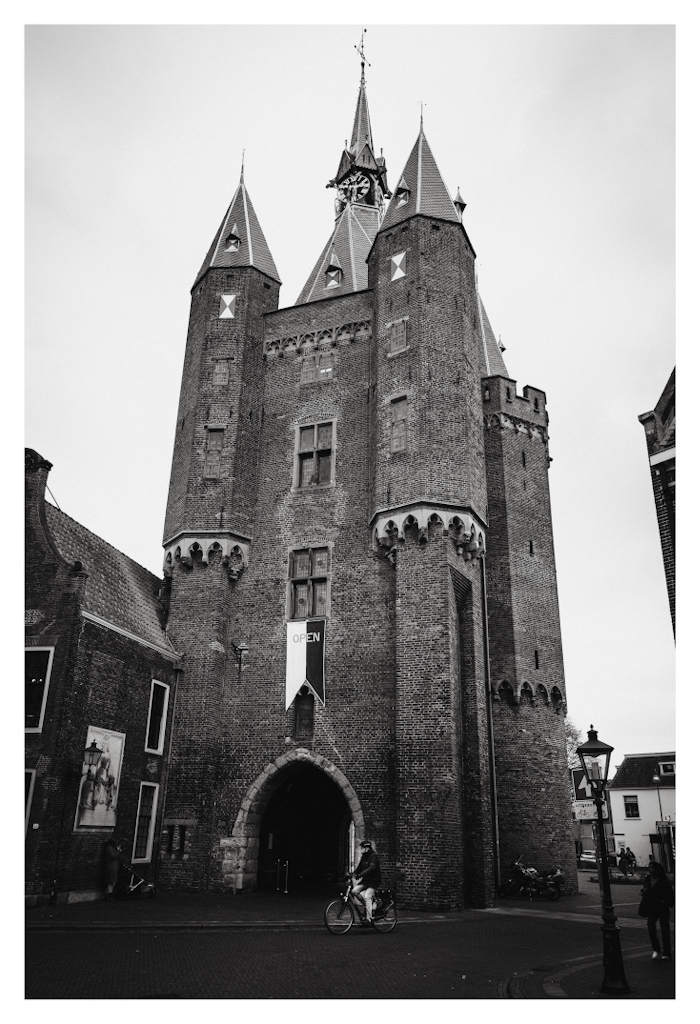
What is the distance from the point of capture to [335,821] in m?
28.9

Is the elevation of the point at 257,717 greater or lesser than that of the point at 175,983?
greater

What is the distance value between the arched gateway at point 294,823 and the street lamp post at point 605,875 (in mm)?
11258

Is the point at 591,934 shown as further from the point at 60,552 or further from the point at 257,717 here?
the point at 60,552

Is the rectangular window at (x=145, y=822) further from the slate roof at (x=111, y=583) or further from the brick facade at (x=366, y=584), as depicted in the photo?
the slate roof at (x=111, y=583)

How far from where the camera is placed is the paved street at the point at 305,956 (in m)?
9.73

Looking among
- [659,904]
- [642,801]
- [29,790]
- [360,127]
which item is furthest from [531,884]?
[360,127]

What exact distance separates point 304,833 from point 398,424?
15.3 meters

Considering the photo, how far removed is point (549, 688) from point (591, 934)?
1235 cm

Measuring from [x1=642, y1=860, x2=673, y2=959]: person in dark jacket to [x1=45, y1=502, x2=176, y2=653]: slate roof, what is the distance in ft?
50.0

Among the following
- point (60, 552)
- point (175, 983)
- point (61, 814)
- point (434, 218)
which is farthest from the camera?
point (434, 218)

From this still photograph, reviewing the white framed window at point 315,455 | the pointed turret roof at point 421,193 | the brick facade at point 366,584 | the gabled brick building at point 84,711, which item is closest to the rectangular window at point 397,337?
the brick facade at point 366,584

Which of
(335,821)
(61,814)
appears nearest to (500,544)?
(335,821)

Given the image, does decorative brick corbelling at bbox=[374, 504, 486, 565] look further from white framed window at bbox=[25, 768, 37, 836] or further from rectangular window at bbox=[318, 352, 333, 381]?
white framed window at bbox=[25, 768, 37, 836]

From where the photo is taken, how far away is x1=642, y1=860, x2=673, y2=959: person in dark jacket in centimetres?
1201
